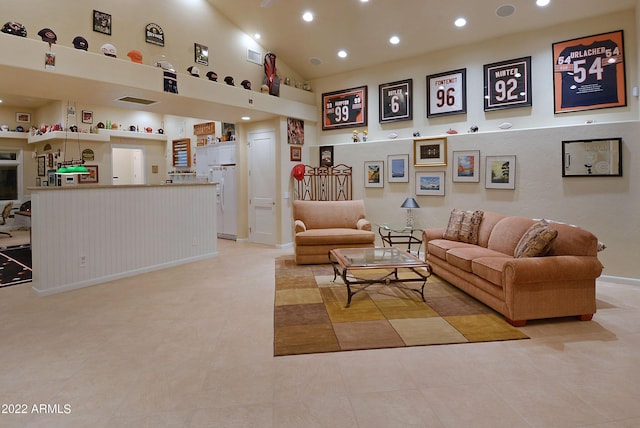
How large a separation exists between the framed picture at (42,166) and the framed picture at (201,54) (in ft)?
20.3

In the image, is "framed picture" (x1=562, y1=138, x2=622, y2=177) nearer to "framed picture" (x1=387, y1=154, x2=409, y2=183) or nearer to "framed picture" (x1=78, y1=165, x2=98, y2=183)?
"framed picture" (x1=387, y1=154, x2=409, y2=183)

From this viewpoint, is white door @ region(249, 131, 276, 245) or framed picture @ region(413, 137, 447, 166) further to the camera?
white door @ region(249, 131, 276, 245)

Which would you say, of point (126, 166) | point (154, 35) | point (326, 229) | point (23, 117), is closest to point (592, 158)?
point (326, 229)

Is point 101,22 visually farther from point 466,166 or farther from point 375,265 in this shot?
point 466,166

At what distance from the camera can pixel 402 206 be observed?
20.8 feet

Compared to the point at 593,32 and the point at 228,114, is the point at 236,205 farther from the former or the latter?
the point at 593,32

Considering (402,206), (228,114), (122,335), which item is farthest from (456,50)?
(122,335)

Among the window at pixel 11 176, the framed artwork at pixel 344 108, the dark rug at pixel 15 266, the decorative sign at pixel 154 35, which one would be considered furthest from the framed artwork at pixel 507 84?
the window at pixel 11 176

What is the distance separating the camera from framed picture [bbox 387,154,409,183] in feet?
21.3

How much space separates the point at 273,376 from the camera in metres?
2.46

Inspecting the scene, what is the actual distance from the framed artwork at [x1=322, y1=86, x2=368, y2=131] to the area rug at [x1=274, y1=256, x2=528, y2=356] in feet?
12.2

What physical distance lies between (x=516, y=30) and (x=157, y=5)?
519 cm

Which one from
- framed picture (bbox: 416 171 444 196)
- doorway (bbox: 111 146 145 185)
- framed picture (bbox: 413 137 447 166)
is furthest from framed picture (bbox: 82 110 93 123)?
framed picture (bbox: 416 171 444 196)

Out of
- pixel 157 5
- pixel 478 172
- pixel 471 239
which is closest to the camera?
pixel 471 239
